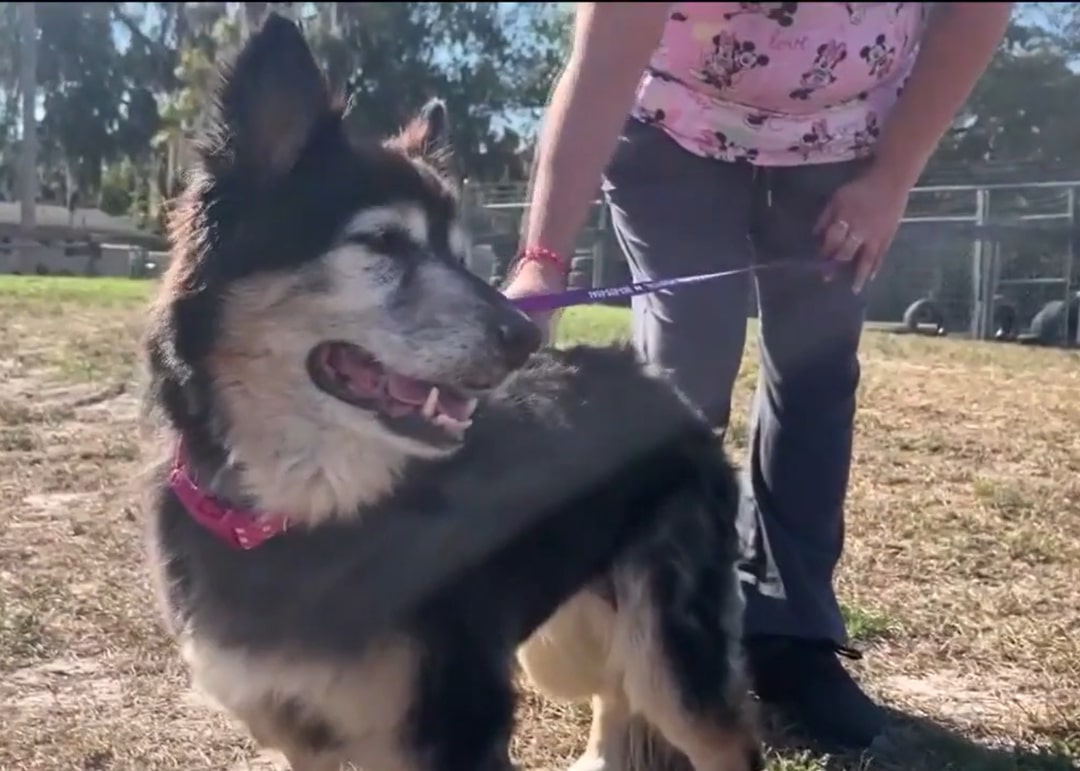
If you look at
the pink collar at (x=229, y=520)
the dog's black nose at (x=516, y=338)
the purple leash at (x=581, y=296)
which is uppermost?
the purple leash at (x=581, y=296)

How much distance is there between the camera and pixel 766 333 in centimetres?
359

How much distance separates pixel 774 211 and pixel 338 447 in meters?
1.32

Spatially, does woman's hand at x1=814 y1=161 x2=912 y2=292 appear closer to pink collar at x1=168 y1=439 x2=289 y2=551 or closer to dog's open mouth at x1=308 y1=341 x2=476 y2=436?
dog's open mouth at x1=308 y1=341 x2=476 y2=436

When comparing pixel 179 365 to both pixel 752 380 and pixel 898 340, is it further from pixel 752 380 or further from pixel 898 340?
pixel 898 340

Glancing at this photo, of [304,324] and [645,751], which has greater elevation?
[304,324]

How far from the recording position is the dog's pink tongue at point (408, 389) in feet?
9.14

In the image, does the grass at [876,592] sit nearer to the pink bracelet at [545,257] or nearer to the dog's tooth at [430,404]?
the dog's tooth at [430,404]

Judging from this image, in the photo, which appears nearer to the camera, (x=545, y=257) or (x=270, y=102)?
(x=270, y=102)

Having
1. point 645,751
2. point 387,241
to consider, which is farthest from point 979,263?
point 387,241

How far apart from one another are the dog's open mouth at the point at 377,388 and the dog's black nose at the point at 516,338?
0.54 ft

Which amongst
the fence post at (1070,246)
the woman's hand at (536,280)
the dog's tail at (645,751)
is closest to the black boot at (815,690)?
the dog's tail at (645,751)

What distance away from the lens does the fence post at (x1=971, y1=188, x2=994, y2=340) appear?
273 inches

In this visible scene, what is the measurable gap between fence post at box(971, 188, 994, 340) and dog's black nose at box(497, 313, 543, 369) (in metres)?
4.49

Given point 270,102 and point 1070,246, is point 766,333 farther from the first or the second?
point 1070,246
